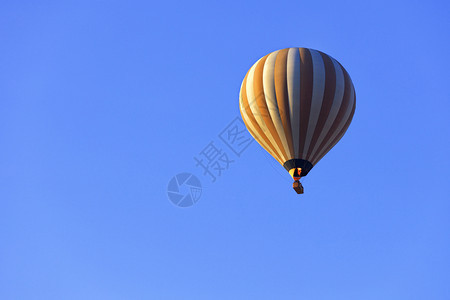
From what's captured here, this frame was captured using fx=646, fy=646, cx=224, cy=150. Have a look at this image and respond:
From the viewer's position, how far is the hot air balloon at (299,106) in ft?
95.6

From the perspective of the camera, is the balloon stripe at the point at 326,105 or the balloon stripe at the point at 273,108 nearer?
the balloon stripe at the point at 326,105

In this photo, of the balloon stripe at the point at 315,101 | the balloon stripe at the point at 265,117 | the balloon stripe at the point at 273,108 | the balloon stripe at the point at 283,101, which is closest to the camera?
the balloon stripe at the point at 315,101

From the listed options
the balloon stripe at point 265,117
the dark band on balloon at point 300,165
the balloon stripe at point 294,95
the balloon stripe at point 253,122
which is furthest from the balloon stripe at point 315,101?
the balloon stripe at point 253,122

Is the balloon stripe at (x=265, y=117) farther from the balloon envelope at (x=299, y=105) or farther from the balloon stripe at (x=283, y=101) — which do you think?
the balloon stripe at (x=283, y=101)

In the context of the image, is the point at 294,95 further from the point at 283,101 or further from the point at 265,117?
the point at 265,117

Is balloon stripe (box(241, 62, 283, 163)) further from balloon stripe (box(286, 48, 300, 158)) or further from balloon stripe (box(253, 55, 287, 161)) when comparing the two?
balloon stripe (box(286, 48, 300, 158))

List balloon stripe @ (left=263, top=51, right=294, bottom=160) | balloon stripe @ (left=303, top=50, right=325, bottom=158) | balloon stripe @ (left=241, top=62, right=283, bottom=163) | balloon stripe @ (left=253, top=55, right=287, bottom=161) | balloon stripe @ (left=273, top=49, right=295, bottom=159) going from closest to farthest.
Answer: balloon stripe @ (left=303, top=50, right=325, bottom=158) → balloon stripe @ (left=273, top=49, right=295, bottom=159) → balloon stripe @ (left=263, top=51, right=294, bottom=160) → balloon stripe @ (left=253, top=55, right=287, bottom=161) → balloon stripe @ (left=241, top=62, right=283, bottom=163)

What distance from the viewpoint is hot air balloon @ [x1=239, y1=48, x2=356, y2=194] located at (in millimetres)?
29125

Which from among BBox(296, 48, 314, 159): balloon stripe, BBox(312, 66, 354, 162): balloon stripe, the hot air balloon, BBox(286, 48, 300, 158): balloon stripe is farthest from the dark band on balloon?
BBox(312, 66, 354, 162): balloon stripe

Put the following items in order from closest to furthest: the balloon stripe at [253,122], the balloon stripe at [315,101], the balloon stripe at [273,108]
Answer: the balloon stripe at [315,101], the balloon stripe at [273,108], the balloon stripe at [253,122]

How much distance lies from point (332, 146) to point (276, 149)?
2882 millimetres

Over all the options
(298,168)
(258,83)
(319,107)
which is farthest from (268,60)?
(298,168)

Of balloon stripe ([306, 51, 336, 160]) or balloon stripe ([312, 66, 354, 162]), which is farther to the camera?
balloon stripe ([312, 66, 354, 162])

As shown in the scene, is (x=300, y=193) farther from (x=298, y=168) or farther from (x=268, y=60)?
(x=268, y=60)
